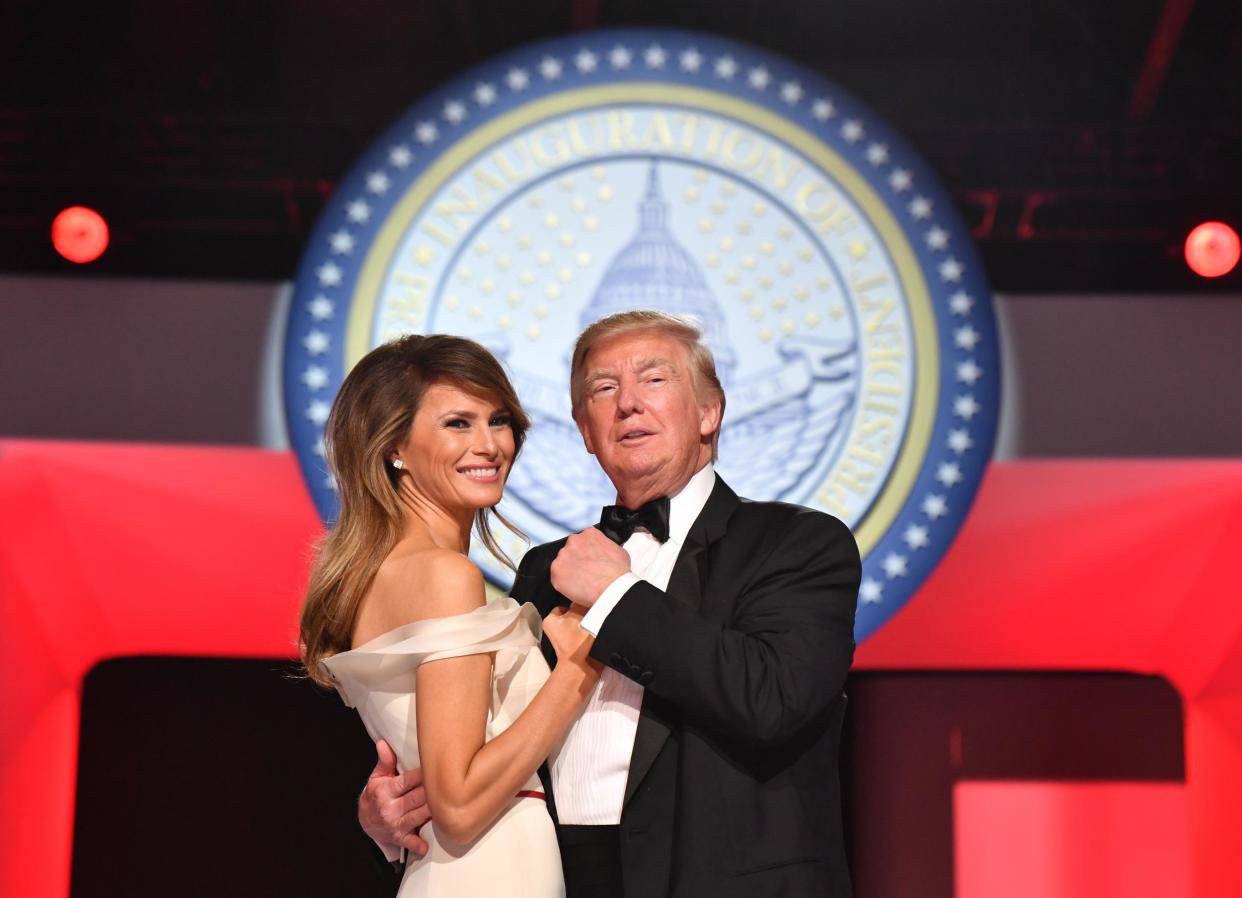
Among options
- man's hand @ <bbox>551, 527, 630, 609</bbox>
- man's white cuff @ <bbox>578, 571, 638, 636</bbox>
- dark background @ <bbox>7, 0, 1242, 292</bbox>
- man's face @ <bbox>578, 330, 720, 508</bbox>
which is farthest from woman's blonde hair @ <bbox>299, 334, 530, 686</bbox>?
dark background @ <bbox>7, 0, 1242, 292</bbox>

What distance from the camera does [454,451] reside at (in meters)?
2.54

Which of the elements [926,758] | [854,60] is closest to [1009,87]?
[854,60]

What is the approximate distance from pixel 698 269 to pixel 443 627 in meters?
1.68

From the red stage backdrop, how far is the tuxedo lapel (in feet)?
4.30

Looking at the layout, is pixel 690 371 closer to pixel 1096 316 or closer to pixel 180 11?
pixel 1096 316

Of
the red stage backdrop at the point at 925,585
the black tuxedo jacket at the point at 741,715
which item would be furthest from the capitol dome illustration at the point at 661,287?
the black tuxedo jacket at the point at 741,715

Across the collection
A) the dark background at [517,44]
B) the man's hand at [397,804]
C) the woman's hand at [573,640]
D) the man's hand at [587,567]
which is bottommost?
the man's hand at [397,804]

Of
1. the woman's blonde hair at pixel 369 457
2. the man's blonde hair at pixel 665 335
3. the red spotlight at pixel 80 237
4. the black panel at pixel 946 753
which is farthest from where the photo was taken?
the red spotlight at pixel 80 237

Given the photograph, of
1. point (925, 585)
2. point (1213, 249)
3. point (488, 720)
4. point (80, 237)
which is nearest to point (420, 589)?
point (488, 720)

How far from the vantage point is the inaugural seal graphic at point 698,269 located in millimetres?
3736

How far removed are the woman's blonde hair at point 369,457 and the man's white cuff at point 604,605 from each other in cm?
43

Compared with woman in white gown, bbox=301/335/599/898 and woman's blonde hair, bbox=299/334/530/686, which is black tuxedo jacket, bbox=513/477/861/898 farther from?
woman's blonde hair, bbox=299/334/530/686

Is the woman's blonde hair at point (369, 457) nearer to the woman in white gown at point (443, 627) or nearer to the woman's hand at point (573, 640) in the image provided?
the woman in white gown at point (443, 627)

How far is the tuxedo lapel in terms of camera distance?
7.64ft
